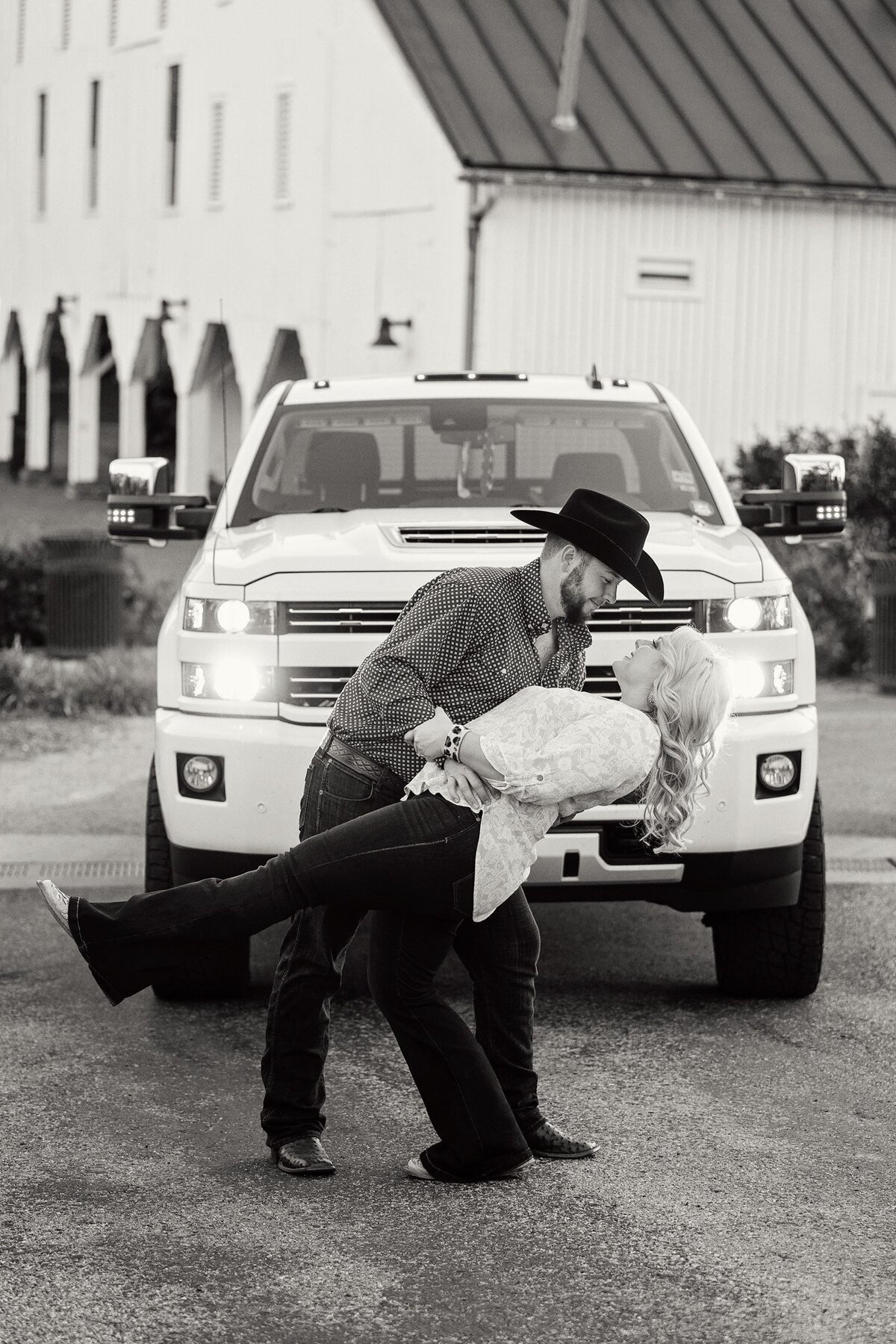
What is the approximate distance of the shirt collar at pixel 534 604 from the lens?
15.5 ft

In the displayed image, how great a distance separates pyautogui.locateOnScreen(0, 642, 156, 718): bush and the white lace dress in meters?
8.50

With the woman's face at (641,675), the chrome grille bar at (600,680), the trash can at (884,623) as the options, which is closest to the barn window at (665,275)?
the trash can at (884,623)

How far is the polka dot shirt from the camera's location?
469cm

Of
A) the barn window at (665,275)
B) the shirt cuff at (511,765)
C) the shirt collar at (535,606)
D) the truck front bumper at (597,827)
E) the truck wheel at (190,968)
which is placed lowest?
the truck wheel at (190,968)

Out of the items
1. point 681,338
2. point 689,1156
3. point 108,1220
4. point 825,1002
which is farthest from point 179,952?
point 681,338

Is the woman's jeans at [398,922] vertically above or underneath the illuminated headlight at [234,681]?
underneath

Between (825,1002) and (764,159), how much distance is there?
59.2 feet

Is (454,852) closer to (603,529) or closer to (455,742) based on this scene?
(455,742)

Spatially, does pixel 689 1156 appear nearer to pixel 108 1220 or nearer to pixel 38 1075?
pixel 108 1220

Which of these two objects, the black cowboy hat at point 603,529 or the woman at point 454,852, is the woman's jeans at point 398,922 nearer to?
the woman at point 454,852

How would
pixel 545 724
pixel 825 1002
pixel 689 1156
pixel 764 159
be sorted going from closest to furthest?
pixel 545 724
pixel 689 1156
pixel 825 1002
pixel 764 159

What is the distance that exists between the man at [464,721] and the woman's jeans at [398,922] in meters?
0.15

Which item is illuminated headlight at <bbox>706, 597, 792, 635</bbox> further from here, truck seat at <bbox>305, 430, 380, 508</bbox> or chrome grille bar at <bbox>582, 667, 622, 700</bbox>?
truck seat at <bbox>305, 430, 380, 508</bbox>

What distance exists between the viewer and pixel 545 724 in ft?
14.8
